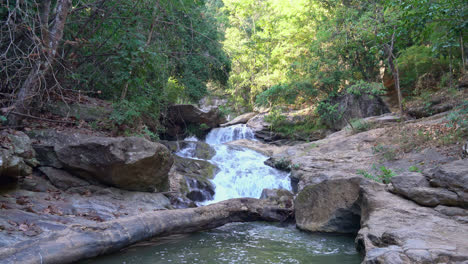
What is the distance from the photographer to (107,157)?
7.50 m

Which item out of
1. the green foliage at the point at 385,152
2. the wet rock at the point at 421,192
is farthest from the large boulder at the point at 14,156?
the green foliage at the point at 385,152

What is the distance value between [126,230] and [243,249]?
2.20 meters

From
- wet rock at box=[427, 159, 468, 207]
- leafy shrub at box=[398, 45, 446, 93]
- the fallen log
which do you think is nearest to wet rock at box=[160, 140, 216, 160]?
the fallen log

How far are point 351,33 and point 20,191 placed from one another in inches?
645

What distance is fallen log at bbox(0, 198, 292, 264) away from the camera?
13.8 feet

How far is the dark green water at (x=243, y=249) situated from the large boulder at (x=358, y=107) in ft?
39.0

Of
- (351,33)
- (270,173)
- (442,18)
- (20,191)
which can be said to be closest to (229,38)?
(351,33)

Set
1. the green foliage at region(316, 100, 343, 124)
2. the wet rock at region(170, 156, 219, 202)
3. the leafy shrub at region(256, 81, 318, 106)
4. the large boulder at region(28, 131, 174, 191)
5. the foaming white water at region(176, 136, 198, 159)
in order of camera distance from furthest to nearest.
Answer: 1. the leafy shrub at region(256, 81, 318, 106)
2. the green foliage at region(316, 100, 343, 124)
3. the foaming white water at region(176, 136, 198, 159)
4. the wet rock at region(170, 156, 219, 202)
5. the large boulder at region(28, 131, 174, 191)

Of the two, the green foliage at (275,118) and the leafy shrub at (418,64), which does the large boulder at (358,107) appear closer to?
the leafy shrub at (418,64)

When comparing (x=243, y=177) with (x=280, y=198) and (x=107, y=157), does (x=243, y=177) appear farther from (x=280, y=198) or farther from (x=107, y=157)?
(x=107, y=157)

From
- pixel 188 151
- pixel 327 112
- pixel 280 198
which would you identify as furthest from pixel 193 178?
pixel 327 112

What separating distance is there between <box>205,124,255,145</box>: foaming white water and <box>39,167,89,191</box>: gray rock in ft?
47.7

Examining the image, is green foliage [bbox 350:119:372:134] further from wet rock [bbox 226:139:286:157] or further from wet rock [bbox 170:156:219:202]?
wet rock [bbox 170:156:219:202]

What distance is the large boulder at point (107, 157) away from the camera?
7461 millimetres
